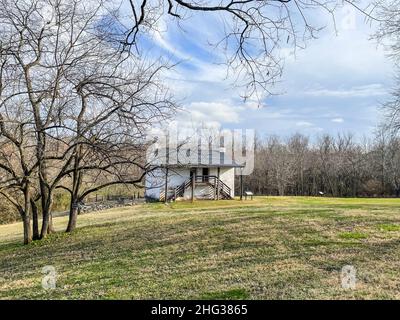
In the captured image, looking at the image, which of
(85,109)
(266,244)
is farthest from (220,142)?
(266,244)

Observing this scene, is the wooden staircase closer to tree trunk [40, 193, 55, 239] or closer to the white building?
the white building

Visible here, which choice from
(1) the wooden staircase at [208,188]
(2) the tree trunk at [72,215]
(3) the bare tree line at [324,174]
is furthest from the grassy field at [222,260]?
(3) the bare tree line at [324,174]

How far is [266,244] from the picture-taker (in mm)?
8031

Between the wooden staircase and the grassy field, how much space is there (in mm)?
17186

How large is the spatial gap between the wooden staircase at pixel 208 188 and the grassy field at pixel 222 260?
17.2 metres

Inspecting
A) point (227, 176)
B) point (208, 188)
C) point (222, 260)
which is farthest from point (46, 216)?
point (227, 176)

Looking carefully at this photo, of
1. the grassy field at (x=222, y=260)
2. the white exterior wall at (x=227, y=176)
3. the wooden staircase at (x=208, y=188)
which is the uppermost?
the white exterior wall at (x=227, y=176)

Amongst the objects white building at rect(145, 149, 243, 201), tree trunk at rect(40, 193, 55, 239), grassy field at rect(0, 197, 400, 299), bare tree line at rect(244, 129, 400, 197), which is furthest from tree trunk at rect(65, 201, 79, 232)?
bare tree line at rect(244, 129, 400, 197)

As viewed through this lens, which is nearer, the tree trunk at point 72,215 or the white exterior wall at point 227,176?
the tree trunk at point 72,215

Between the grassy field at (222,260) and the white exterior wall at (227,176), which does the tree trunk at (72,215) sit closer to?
the grassy field at (222,260)

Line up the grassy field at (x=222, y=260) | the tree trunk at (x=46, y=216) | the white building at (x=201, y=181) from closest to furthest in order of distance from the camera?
1. the grassy field at (x=222, y=260)
2. the tree trunk at (x=46, y=216)
3. the white building at (x=201, y=181)

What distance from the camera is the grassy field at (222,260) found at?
5.27 m
